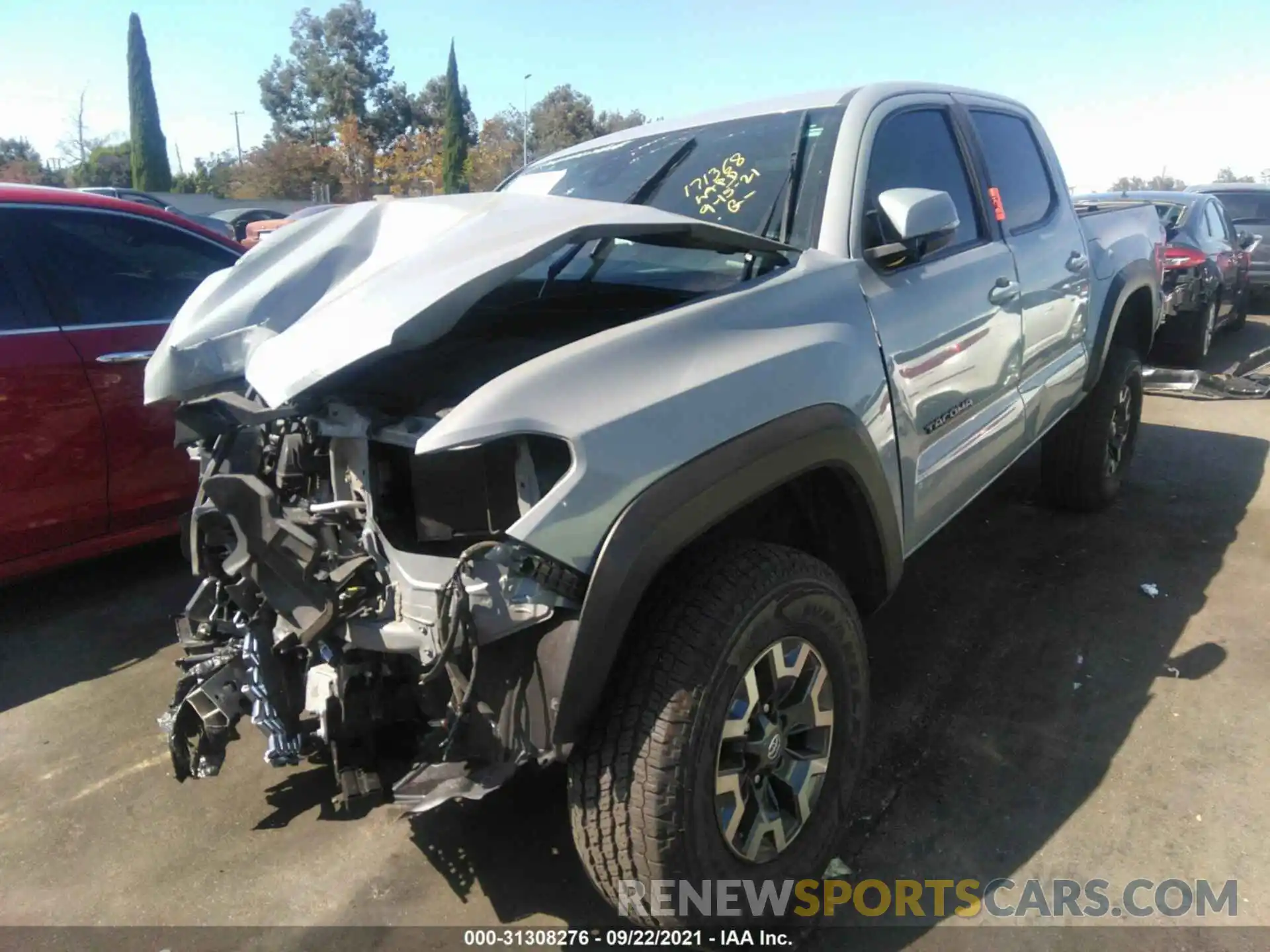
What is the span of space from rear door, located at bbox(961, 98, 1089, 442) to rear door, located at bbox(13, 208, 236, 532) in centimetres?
357

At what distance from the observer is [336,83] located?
178 ft

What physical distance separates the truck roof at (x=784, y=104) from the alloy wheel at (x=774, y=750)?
1864 mm

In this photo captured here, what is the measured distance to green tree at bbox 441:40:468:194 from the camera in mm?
44844

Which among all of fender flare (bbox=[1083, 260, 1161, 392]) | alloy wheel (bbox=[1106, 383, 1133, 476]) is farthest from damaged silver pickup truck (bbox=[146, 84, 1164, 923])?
alloy wheel (bbox=[1106, 383, 1133, 476])

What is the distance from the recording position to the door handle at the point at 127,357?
372 centimetres

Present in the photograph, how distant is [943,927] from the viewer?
2.24 m

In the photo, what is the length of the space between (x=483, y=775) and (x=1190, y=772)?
2.25 metres

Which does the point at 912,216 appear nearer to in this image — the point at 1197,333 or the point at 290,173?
→ the point at 1197,333

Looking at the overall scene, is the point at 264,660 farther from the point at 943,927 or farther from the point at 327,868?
the point at 943,927

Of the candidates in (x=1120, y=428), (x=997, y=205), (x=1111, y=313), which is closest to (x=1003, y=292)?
(x=997, y=205)

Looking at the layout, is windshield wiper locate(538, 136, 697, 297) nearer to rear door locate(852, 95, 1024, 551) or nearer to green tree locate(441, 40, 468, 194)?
rear door locate(852, 95, 1024, 551)

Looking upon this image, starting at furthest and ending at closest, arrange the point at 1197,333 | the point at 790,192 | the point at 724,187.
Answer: the point at 1197,333, the point at 724,187, the point at 790,192

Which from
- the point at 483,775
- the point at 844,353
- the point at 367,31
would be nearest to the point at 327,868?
the point at 483,775

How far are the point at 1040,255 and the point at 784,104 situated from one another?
1.33 m
